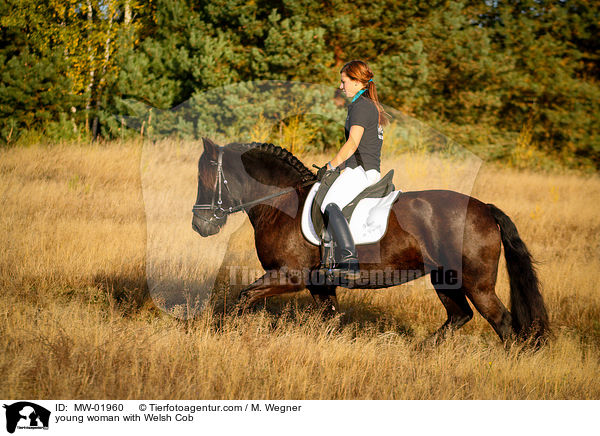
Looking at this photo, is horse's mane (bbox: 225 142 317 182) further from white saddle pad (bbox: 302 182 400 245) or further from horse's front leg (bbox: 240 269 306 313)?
horse's front leg (bbox: 240 269 306 313)

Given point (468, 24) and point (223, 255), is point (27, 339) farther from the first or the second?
point (468, 24)

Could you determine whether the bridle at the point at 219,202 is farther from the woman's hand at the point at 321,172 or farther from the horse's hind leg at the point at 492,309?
the horse's hind leg at the point at 492,309

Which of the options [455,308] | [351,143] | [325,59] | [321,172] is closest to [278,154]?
[321,172]

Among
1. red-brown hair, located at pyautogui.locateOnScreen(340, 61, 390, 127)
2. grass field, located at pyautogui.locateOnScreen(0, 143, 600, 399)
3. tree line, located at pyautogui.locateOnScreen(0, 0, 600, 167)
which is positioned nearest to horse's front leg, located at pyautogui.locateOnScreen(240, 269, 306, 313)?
grass field, located at pyautogui.locateOnScreen(0, 143, 600, 399)

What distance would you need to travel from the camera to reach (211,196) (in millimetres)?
4730

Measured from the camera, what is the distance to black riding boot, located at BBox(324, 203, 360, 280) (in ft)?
14.2

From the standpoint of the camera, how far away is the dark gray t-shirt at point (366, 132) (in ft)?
13.8

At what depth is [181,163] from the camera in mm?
11391

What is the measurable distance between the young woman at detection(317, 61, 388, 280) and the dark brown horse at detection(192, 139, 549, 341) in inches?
10.2

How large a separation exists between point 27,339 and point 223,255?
360 centimetres

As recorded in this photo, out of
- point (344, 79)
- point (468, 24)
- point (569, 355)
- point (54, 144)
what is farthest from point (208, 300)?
point (468, 24)
